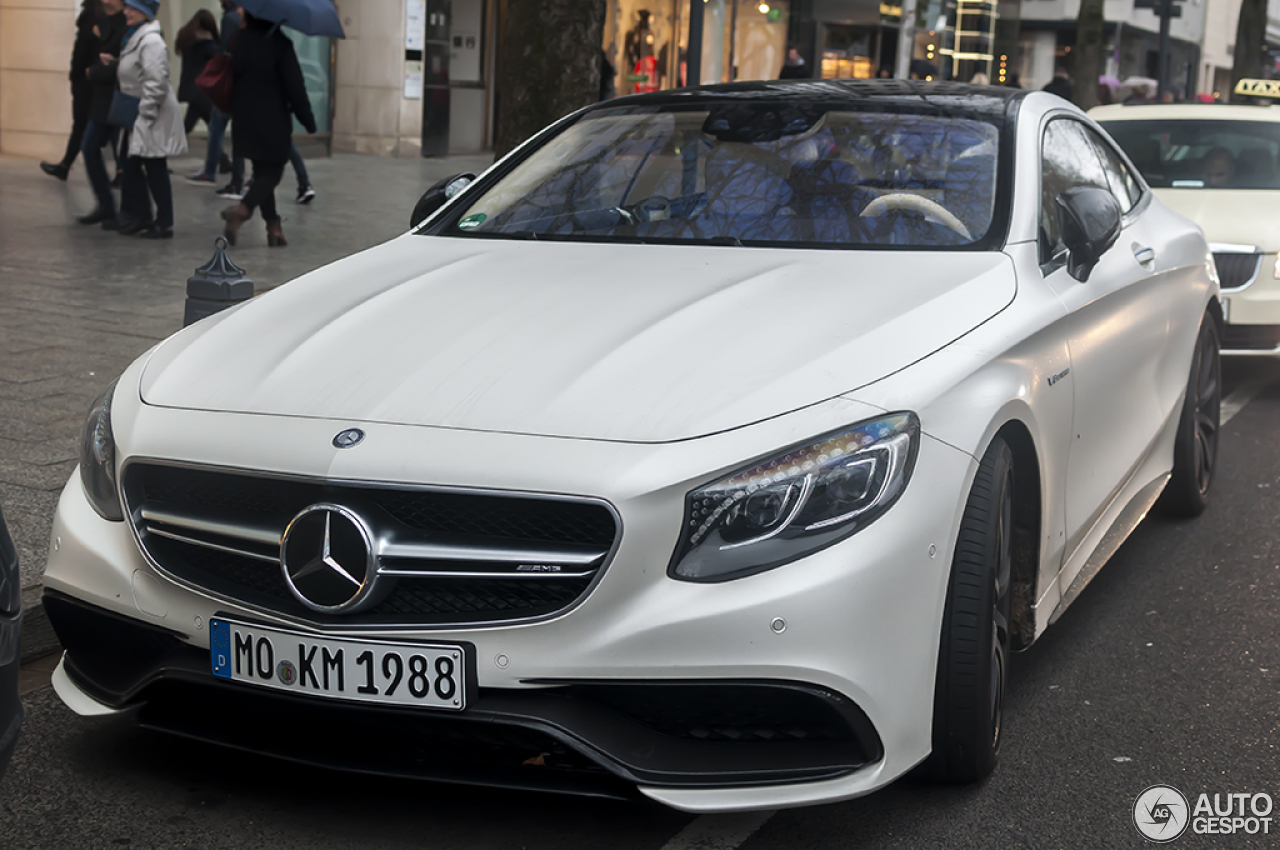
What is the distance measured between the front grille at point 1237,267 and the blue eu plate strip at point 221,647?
6.64 m

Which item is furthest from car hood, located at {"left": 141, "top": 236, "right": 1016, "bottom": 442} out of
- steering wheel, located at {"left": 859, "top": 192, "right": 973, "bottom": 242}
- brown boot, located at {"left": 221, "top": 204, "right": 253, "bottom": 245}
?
brown boot, located at {"left": 221, "top": 204, "right": 253, "bottom": 245}

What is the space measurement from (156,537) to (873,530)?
1372mm

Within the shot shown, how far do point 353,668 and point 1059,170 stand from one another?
262cm

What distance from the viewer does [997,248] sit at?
12.5 feet

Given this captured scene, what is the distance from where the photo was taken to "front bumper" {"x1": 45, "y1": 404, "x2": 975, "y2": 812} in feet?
8.94

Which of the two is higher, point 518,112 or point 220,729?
point 518,112

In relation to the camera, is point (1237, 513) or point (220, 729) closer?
point (220, 729)

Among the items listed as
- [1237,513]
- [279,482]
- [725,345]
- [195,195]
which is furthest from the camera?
[195,195]

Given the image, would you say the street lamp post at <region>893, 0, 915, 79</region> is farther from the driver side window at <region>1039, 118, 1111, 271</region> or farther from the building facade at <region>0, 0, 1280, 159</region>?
the driver side window at <region>1039, 118, 1111, 271</region>

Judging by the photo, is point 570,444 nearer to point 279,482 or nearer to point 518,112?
point 279,482

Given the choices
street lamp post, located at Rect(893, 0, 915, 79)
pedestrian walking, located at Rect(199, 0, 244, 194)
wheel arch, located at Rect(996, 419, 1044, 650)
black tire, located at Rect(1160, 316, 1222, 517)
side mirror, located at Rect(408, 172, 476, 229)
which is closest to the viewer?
wheel arch, located at Rect(996, 419, 1044, 650)

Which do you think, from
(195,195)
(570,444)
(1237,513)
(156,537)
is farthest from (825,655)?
(195,195)

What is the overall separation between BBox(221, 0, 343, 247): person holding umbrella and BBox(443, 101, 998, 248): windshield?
23.3 ft

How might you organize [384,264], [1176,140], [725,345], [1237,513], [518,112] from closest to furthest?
[725,345]
[384,264]
[1237,513]
[518,112]
[1176,140]
